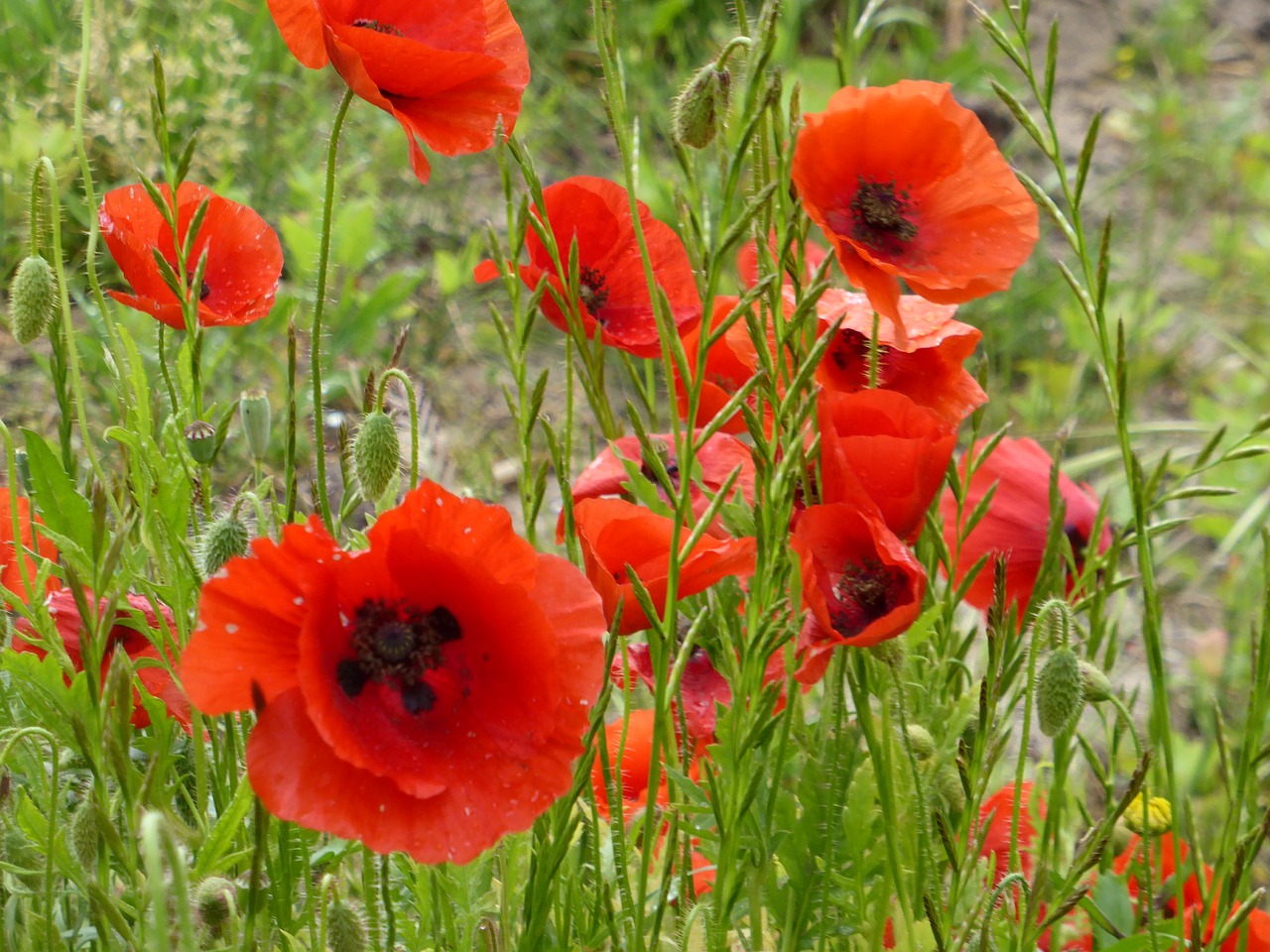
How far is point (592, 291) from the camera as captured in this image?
1.14 meters

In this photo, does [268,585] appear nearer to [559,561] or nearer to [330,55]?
[559,561]

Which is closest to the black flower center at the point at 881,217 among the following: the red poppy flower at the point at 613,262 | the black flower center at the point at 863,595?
the red poppy flower at the point at 613,262

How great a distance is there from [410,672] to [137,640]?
0.34 meters

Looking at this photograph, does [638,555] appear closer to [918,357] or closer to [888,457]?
[888,457]

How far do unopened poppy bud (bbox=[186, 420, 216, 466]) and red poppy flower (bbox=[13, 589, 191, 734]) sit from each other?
104mm

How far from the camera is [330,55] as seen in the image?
891mm

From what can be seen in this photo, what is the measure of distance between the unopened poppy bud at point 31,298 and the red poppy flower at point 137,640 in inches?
7.0

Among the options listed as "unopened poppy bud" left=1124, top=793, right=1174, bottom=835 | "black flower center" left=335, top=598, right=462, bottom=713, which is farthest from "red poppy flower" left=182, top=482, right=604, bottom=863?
"unopened poppy bud" left=1124, top=793, right=1174, bottom=835

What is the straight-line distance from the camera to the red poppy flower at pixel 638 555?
859mm

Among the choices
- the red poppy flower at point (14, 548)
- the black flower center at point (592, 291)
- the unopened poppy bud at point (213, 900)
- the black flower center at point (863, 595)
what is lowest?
the unopened poppy bud at point (213, 900)

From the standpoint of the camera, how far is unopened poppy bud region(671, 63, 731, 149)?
80 cm

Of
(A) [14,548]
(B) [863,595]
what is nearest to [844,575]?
(B) [863,595]

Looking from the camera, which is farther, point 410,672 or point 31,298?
point 31,298

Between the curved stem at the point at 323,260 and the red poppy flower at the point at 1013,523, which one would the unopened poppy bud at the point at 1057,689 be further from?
the curved stem at the point at 323,260
